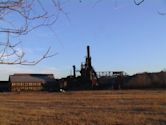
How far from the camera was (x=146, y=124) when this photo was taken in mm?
18391

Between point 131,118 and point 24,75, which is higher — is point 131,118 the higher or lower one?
the lower one

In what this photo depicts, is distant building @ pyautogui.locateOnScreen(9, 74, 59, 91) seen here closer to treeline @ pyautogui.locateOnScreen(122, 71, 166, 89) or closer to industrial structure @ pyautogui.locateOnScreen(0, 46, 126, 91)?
industrial structure @ pyautogui.locateOnScreen(0, 46, 126, 91)

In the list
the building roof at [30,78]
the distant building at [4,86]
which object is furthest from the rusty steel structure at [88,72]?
the distant building at [4,86]

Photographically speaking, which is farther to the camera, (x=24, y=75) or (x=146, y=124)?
(x=24, y=75)

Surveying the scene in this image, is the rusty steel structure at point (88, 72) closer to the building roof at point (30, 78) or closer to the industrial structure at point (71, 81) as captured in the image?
the industrial structure at point (71, 81)

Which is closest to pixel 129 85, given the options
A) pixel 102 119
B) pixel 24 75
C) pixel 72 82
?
pixel 72 82

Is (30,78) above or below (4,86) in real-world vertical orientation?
above

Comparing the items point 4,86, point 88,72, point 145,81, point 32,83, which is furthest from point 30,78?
point 145,81

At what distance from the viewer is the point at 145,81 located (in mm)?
96000

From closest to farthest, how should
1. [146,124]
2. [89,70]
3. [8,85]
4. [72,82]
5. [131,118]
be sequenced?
[146,124], [131,118], [89,70], [72,82], [8,85]

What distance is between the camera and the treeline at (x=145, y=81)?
92.8m

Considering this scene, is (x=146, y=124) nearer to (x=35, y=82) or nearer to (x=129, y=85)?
(x=129, y=85)

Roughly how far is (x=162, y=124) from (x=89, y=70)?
7350 centimetres

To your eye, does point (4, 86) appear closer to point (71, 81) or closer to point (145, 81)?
point (71, 81)
